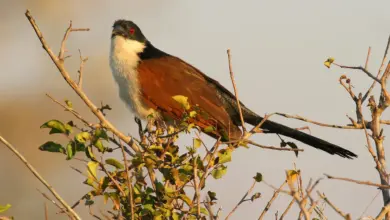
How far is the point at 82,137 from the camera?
2.89 metres

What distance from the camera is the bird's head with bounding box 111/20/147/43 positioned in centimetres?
527

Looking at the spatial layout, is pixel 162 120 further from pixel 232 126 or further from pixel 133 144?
pixel 133 144

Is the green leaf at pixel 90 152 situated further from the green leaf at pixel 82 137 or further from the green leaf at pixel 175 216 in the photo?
the green leaf at pixel 175 216

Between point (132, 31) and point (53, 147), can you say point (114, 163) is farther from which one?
point (132, 31)

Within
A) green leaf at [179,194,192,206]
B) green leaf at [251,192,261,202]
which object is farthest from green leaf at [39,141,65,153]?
green leaf at [251,192,261,202]

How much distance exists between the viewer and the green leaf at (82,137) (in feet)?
9.42

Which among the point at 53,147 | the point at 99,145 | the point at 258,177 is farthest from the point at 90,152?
the point at 258,177

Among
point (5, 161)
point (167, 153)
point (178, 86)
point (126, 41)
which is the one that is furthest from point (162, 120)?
point (5, 161)

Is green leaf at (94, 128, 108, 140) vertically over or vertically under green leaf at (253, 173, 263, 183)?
under

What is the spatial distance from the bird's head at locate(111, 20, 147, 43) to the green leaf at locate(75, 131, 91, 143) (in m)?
2.39

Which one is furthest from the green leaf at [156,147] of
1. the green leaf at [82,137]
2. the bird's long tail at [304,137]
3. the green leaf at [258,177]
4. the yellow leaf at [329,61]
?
the bird's long tail at [304,137]

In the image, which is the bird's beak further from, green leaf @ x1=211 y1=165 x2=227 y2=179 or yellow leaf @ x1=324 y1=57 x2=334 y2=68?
green leaf @ x1=211 y1=165 x2=227 y2=179

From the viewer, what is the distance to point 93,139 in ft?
9.56

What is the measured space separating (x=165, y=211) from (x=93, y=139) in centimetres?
37
